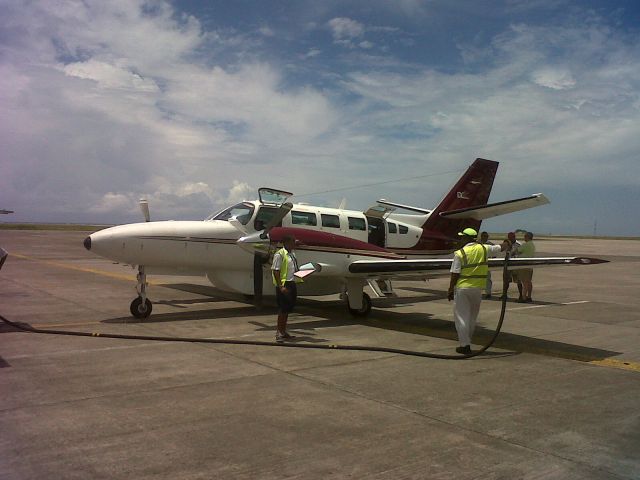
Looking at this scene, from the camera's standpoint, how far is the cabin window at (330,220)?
13570 mm

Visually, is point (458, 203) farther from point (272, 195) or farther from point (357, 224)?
point (272, 195)

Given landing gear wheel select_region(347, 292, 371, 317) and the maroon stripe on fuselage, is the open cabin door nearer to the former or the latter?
the maroon stripe on fuselage

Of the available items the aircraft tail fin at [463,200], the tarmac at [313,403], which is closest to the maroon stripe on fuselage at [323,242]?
the tarmac at [313,403]

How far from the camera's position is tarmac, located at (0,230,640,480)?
429 cm

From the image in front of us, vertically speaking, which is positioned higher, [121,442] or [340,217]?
[340,217]

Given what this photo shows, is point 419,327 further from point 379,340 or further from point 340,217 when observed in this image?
point 340,217

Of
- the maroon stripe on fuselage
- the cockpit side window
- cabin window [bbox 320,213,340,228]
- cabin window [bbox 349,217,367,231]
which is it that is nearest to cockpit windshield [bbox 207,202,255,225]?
the cockpit side window

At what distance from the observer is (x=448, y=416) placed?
18.2 feet

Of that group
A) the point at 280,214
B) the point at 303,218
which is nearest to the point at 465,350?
the point at 280,214

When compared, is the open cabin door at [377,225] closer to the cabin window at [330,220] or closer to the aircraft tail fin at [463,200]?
the cabin window at [330,220]

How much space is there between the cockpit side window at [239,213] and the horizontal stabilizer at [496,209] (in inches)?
257

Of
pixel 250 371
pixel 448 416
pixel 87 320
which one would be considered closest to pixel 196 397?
pixel 250 371

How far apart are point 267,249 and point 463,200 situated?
25.4 feet

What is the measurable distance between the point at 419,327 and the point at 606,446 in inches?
260
